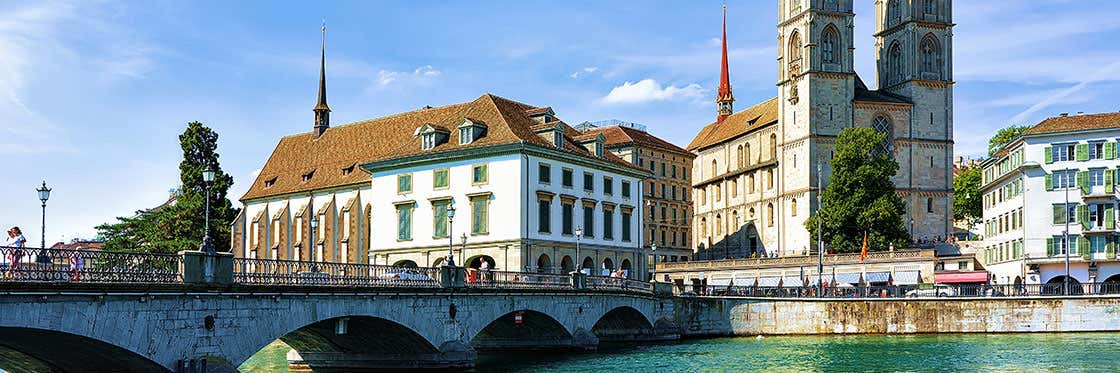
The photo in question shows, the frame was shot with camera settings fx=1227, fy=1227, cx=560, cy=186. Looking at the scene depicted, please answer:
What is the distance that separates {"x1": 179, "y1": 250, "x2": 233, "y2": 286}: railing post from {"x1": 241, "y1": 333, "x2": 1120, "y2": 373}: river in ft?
46.5

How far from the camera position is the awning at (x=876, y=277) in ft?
272

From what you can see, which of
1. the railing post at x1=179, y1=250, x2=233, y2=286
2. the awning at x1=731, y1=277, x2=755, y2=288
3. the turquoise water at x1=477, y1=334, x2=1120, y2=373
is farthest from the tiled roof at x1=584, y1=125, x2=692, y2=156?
the railing post at x1=179, y1=250, x2=233, y2=286

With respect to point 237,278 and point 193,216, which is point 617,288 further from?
point 193,216

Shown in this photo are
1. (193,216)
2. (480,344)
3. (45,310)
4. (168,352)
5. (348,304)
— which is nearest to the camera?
(45,310)

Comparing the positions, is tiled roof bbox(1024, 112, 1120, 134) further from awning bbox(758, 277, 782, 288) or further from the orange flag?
awning bbox(758, 277, 782, 288)

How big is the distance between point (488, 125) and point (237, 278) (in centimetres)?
3693

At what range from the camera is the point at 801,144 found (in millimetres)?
99750

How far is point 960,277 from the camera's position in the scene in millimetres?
79375

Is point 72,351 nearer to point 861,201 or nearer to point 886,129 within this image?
point 861,201

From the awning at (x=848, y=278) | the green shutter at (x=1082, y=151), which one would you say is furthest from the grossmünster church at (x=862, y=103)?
the green shutter at (x=1082, y=151)

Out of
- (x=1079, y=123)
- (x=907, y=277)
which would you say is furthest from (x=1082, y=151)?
(x=907, y=277)

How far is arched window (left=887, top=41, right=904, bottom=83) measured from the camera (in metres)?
102

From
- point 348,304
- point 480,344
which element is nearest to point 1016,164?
point 480,344

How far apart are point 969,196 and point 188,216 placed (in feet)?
248
